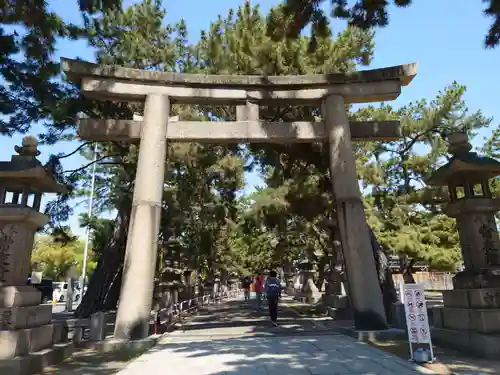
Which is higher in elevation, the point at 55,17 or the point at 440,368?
the point at 55,17

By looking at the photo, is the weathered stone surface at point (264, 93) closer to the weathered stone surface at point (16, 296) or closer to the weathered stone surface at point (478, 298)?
the weathered stone surface at point (16, 296)

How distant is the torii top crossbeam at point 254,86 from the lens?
9.94 m

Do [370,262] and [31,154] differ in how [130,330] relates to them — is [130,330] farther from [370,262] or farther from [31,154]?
[370,262]

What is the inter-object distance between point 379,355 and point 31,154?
7856 mm

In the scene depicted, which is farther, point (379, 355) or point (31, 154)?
point (31, 154)

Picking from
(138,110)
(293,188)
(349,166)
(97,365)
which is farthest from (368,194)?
(97,365)

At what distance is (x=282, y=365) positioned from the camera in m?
5.90

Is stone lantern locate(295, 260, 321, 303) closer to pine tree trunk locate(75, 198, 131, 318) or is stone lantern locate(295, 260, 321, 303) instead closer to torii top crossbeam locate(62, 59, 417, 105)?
pine tree trunk locate(75, 198, 131, 318)

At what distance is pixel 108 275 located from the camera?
1330 centimetres

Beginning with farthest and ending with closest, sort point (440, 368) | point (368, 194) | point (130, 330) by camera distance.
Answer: point (368, 194) → point (130, 330) → point (440, 368)

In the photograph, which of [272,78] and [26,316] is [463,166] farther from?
[26,316]

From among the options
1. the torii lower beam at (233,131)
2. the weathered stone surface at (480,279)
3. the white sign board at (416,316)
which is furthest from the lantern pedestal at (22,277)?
the weathered stone surface at (480,279)

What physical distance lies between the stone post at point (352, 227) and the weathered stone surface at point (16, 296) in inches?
277

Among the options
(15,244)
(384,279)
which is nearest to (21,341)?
(15,244)
